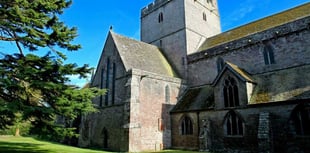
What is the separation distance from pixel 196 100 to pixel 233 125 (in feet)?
17.3

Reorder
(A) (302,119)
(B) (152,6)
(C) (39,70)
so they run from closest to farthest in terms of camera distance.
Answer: (C) (39,70) < (A) (302,119) < (B) (152,6)

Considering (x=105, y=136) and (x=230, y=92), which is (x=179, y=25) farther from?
(x=105, y=136)

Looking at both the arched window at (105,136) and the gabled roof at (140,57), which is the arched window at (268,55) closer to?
the gabled roof at (140,57)

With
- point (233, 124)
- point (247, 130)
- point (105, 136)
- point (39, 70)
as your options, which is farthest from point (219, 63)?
point (39, 70)

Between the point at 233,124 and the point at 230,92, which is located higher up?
the point at 230,92

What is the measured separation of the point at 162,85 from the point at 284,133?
12.3 m

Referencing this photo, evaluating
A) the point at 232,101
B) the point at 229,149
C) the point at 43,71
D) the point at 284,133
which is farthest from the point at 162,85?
the point at 43,71

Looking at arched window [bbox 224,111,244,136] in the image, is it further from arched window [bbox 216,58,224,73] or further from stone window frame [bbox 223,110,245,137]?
arched window [bbox 216,58,224,73]

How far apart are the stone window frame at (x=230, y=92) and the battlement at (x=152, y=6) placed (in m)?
18.3

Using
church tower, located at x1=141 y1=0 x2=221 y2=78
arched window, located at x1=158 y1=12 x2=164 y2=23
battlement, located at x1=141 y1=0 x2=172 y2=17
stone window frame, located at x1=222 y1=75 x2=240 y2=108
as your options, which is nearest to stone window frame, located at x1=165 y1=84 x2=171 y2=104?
church tower, located at x1=141 y1=0 x2=221 y2=78

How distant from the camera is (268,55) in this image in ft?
69.8

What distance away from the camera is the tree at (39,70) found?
12.0 metres

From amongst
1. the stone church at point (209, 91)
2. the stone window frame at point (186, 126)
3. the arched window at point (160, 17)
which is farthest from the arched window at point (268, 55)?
the arched window at point (160, 17)

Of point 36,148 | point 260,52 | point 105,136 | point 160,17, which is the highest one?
point 160,17
